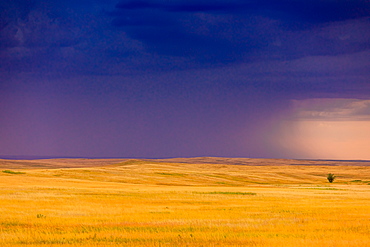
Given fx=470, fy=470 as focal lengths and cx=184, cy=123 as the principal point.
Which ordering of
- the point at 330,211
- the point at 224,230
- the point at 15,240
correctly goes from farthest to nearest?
1. the point at 330,211
2. the point at 224,230
3. the point at 15,240

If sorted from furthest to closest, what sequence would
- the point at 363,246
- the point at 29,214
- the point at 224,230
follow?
the point at 29,214
the point at 224,230
the point at 363,246

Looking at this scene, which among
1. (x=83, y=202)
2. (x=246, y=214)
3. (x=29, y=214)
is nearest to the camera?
(x=29, y=214)

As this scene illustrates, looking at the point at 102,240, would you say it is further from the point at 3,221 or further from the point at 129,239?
the point at 3,221

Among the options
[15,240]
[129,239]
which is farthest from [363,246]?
[15,240]

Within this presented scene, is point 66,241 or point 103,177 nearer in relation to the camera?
point 66,241

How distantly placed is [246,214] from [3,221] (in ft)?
45.0

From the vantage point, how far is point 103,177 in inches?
3199

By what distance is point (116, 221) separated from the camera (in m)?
24.3

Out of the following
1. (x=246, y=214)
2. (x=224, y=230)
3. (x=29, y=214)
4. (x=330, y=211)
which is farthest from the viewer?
(x=330, y=211)

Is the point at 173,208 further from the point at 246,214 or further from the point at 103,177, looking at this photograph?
the point at 103,177

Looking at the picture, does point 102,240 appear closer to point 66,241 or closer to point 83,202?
point 66,241

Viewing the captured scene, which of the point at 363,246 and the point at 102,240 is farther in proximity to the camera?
the point at 102,240

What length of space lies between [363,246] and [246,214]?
12.0 metres

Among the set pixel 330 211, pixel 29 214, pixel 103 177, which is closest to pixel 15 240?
pixel 29 214
